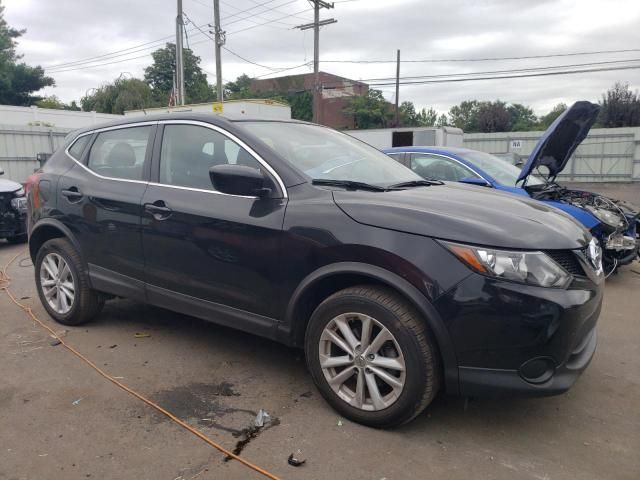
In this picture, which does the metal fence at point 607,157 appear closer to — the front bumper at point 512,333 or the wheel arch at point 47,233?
the wheel arch at point 47,233

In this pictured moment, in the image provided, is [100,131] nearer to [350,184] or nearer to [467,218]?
[350,184]

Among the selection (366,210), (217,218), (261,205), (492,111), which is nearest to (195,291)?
(217,218)

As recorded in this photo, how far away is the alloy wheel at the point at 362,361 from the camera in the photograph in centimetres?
270

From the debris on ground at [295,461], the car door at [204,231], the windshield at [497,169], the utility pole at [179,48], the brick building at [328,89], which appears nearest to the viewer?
the debris on ground at [295,461]

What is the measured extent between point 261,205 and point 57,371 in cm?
189

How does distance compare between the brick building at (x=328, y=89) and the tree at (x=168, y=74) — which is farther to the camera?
the tree at (x=168, y=74)

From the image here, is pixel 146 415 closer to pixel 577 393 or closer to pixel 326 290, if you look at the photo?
pixel 326 290

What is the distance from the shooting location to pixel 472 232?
2.52 metres

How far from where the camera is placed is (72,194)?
13.6 ft

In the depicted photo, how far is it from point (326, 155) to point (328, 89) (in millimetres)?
49592

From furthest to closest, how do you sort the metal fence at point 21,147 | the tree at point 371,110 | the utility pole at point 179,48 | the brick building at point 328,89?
the brick building at point 328,89 → the tree at point 371,110 → the utility pole at point 179,48 → the metal fence at point 21,147

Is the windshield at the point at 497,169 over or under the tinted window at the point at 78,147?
under

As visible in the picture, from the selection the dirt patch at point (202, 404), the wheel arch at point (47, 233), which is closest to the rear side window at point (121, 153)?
the wheel arch at point (47, 233)

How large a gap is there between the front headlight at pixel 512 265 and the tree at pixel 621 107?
3316 centimetres
